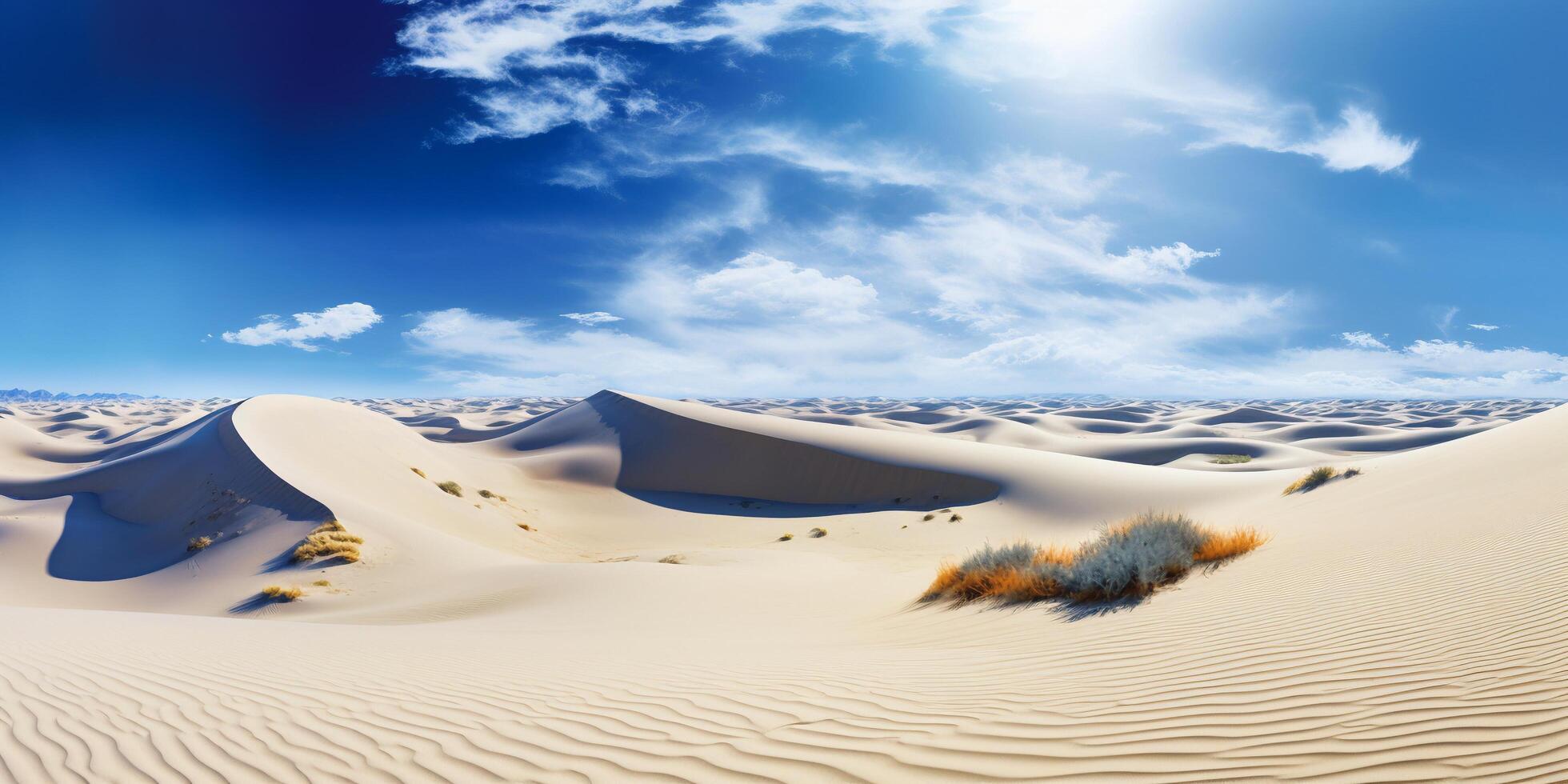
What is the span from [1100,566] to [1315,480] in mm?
12870

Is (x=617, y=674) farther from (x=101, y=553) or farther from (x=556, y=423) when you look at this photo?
(x=556, y=423)

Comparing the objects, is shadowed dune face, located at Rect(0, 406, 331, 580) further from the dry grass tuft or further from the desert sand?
the dry grass tuft

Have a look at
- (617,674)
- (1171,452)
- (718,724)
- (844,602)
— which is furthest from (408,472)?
(1171,452)

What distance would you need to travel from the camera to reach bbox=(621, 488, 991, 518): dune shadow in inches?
1083

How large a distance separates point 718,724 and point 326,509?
16450 mm

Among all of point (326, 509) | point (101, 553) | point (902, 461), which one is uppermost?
point (902, 461)

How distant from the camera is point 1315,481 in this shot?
15.9 m

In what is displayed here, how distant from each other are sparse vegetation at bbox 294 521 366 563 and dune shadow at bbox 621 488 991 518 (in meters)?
15.2

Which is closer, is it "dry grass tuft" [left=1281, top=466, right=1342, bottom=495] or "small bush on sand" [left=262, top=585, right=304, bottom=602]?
"small bush on sand" [left=262, top=585, right=304, bottom=602]

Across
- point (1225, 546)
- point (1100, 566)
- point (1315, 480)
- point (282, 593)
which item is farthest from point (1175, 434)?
point (282, 593)

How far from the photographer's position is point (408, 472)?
26.4 metres

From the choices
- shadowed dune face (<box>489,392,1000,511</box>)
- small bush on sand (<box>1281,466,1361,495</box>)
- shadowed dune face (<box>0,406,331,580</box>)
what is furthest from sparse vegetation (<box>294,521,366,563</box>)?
small bush on sand (<box>1281,466,1361,495</box>)

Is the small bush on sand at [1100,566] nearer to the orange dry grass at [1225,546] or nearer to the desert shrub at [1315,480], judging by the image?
the orange dry grass at [1225,546]

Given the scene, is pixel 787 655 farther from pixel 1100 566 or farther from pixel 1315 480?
pixel 1315 480
